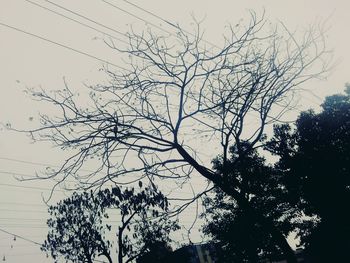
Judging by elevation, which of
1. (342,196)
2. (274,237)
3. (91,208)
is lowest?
(274,237)

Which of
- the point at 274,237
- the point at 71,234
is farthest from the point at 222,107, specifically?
the point at 71,234

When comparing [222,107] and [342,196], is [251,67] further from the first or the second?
[342,196]

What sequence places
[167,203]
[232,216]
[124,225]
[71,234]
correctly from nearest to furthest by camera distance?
[167,203], [124,225], [71,234], [232,216]

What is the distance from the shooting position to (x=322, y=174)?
1150 inches

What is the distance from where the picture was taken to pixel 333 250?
28750 mm

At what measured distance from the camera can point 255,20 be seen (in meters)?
7.83

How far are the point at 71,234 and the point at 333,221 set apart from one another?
78.2 feet

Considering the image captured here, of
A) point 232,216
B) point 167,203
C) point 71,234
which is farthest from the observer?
point 232,216

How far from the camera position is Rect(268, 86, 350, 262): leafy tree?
2860 cm

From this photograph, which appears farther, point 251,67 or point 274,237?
point 251,67

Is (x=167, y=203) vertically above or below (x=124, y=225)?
below

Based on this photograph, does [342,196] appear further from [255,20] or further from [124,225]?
[255,20]

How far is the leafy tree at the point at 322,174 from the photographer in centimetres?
2860

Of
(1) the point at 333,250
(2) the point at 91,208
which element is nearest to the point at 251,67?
(2) the point at 91,208
